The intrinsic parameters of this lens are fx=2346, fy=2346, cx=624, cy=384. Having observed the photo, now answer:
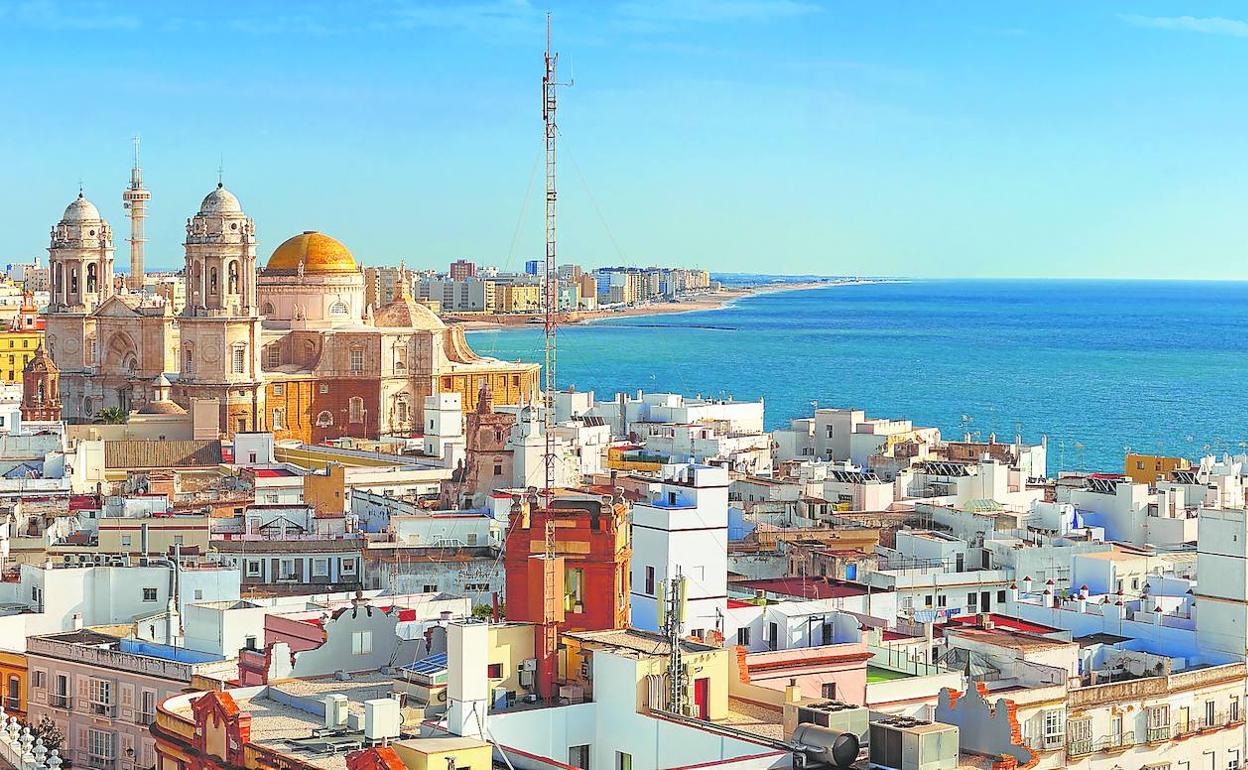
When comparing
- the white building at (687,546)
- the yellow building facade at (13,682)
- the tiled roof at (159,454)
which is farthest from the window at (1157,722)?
the tiled roof at (159,454)

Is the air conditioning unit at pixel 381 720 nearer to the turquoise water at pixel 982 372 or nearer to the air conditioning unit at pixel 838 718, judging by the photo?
the air conditioning unit at pixel 838 718

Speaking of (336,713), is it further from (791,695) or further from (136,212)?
(136,212)

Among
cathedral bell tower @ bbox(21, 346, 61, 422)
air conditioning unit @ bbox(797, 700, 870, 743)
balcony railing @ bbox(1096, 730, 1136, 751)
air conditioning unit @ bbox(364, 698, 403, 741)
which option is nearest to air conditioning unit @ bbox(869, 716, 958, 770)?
air conditioning unit @ bbox(797, 700, 870, 743)

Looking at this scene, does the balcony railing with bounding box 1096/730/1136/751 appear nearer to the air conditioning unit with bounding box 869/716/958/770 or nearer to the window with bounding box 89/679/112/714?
the air conditioning unit with bounding box 869/716/958/770

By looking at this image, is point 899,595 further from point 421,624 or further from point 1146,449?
point 1146,449

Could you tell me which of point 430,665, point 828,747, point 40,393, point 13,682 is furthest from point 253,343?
point 828,747
